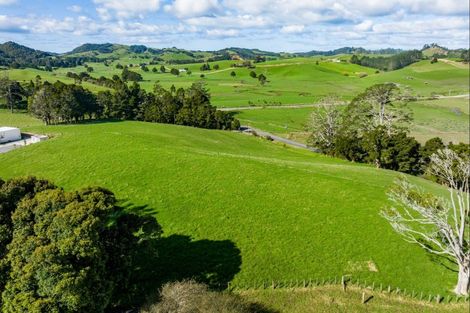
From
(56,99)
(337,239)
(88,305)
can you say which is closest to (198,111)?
(56,99)

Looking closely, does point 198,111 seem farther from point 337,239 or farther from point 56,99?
point 337,239

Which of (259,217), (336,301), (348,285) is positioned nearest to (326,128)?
(259,217)

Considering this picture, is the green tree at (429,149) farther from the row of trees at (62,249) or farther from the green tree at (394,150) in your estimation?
the row of trees at (62,249)

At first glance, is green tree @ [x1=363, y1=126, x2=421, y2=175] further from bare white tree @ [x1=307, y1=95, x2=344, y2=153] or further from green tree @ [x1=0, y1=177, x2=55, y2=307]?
green tree @ [x1=0, y1=177, x2=55, y2=307]

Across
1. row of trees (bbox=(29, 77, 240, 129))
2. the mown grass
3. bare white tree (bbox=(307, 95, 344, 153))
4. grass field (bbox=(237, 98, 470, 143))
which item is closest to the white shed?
row of trees (bbox=(29, 77, 240, 129))

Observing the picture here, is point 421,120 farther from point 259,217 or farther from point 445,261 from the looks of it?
point 259,217
